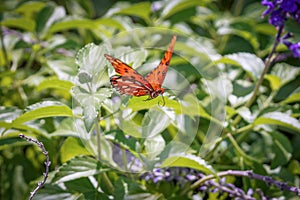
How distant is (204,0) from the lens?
1691mm

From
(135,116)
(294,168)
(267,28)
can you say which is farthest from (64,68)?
(267,28)

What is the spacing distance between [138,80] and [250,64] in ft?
1.61

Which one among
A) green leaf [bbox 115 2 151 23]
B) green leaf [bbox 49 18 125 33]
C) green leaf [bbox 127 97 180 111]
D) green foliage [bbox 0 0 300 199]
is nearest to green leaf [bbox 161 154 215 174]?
green foliage [bbox 0 0 300 199]

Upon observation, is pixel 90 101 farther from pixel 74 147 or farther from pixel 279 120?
pixel 279 120

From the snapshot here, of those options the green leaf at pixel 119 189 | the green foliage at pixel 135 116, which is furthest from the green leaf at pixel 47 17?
the green leaf at pixel 119 189

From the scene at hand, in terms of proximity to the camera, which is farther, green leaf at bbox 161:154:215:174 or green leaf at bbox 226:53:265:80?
green leaf at bbox 226:53:265:80

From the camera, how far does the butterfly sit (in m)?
0.84

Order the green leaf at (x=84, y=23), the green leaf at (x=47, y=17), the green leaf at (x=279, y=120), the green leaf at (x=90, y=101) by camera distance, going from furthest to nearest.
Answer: the green leaf at (x=47, y=17) < the green leaf at (x=84, y=23) < the green leaf at (x=279, y=120) < the green leaf at (x=90, y=101)

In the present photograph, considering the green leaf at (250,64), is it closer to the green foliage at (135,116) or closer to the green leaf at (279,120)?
the green foliage at (135,116)

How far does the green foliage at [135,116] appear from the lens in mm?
960

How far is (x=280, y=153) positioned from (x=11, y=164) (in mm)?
680

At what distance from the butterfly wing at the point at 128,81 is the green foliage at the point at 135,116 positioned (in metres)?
0.02

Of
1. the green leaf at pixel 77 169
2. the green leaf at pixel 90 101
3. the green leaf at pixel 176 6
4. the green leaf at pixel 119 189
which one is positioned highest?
the green leaf at pixel 176 6

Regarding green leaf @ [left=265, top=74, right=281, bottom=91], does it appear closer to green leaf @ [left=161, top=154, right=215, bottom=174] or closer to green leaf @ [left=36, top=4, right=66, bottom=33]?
green leaf @ [left=161, top=154, right=215, bottom=174]
